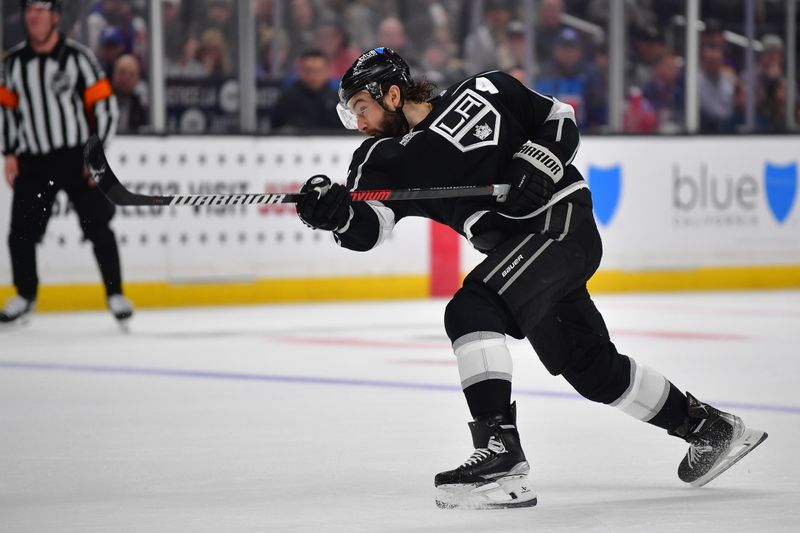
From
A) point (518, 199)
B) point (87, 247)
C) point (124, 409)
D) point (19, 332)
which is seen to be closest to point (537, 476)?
point (518, 199)

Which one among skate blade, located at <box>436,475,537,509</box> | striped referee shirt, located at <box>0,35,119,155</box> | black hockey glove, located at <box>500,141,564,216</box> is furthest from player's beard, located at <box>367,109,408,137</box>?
striped referee shirt, located at <box>0,35,119,155</box>

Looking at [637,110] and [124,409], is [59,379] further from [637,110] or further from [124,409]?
[637,110]

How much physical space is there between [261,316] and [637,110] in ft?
10.1

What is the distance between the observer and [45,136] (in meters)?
6.91

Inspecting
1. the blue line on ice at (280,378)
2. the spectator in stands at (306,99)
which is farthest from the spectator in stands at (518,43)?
the blue line on ice at (280,378)

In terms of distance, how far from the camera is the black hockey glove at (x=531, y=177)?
119 inches

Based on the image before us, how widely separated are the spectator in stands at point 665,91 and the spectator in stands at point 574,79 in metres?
0.35

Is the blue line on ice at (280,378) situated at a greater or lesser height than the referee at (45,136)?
lesser

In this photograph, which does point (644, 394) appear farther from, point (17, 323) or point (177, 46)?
point (177, 46)

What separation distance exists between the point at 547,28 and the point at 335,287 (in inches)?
86.0

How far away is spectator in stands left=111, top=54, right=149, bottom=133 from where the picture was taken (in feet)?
26.1

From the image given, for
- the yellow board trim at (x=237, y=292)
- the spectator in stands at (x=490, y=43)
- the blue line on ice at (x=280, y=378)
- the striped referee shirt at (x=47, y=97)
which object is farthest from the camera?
the spectator in stands at (x=490, y=43)

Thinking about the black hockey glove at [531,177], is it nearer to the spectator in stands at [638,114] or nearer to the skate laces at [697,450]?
the skate laces at [697,450]

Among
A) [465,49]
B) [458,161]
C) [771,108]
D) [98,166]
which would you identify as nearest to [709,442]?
[458,161]
